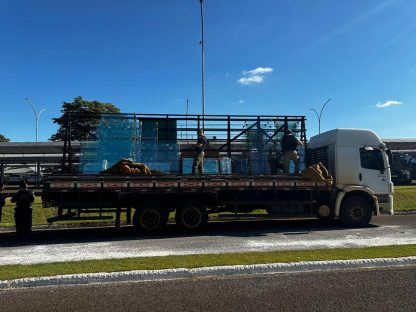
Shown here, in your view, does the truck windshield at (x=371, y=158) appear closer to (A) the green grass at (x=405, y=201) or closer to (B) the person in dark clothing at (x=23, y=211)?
(A) the green grass at (x=405, y=201)

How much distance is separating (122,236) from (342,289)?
270 inches

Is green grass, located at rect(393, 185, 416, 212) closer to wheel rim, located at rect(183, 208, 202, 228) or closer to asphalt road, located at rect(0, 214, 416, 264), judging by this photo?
asphalt road, located at rect(0, 214, 416, 264)

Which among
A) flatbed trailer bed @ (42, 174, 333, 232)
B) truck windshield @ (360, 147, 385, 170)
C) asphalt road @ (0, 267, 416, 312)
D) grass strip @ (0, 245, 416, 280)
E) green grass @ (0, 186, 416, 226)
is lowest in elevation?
asphalt road @ (0, 267, 416, 312)

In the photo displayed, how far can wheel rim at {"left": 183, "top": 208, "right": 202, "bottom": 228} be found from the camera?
464 inches

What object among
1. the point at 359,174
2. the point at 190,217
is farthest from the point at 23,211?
the point at 359,174

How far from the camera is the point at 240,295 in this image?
575 centimetres

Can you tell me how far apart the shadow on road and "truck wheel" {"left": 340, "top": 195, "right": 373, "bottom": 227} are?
335 millimetres

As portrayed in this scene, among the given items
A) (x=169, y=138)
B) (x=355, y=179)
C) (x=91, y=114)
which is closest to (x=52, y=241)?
(x=91, y=114)

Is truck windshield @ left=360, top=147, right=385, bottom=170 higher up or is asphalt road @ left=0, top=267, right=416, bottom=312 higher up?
truck windshield @ left=360, top=147, right=385, bottom=170

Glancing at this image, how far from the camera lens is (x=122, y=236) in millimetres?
11391

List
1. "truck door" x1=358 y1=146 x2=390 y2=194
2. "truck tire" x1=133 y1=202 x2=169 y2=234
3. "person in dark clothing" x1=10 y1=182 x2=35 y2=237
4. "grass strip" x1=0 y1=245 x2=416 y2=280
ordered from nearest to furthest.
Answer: "grass strip" x1=0 y1=245 x2=416 y2=280
"person in dark clothing" x1=10 y1=182 x2=35 y2=237
"truck tire" x1=133 y1=202 x2=169 y2=234
"truck door" x1=358 y1=146 x2=390 y2=194

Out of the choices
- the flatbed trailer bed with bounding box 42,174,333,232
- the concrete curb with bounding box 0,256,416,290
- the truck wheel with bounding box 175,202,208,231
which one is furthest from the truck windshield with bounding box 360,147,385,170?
the concrete curb with bounding box 0,256,416,290

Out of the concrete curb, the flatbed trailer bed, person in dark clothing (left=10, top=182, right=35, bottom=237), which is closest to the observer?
the concrete curb

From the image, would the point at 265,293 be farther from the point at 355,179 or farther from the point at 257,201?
the point at 355,179
